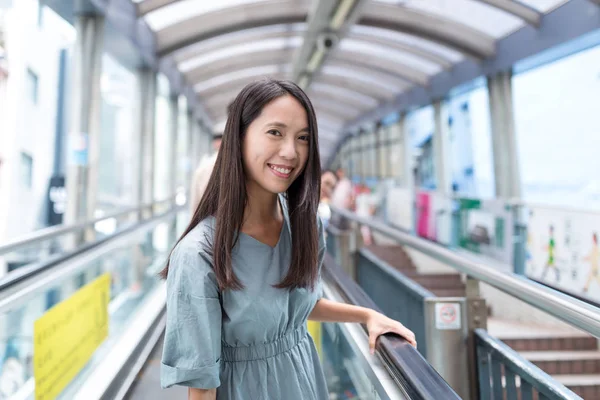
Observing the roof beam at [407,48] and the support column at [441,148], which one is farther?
the support column at [441,148]

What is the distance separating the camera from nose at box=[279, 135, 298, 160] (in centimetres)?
118

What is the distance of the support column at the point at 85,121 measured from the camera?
5.11 meters

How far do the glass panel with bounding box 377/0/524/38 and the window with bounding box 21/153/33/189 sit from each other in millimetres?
5164

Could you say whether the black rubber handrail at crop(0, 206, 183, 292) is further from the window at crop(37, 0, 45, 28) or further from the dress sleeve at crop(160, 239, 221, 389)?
the window at crop(37, 0, 45, 28)

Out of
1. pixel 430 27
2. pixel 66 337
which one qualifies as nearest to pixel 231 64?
pixel 430 27

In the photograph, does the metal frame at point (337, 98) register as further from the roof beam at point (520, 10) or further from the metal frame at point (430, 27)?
the roof beam at point (520, 10)

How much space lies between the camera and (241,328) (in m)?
1.14

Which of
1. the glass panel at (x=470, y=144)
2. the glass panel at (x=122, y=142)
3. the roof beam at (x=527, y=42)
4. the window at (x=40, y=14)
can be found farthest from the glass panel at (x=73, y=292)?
the glass panel at (x=470, y=144)

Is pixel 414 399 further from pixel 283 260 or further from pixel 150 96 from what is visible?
pixel 150 96

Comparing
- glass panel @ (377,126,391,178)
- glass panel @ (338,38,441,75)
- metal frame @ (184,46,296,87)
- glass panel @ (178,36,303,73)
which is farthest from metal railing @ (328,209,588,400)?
glass panel @ (377,126,391,178)

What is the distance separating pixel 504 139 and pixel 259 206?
741 cm

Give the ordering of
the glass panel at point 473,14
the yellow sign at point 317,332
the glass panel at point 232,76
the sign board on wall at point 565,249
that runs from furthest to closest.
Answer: the glass panel at point 232,76
the glass panel at point 473,14
the sign board on wall at point 565,249
the yellow sign at point 317,332

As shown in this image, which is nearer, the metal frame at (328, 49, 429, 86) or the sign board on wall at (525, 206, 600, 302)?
the sign board on wall at (525, 206, 600, 302)

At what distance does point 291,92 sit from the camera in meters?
1.21
